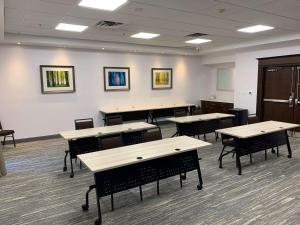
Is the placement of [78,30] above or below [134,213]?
above

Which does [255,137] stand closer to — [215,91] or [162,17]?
[162,17]

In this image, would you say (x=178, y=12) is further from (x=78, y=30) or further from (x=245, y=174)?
(x=245, y=174)

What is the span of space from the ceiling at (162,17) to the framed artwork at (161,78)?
249 centimetres

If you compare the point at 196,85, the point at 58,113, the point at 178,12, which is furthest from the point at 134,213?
the point at 196,85

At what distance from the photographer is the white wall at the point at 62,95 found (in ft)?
20.1

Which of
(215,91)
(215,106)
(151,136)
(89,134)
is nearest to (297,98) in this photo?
(215,106)

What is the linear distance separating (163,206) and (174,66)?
6.54 meters

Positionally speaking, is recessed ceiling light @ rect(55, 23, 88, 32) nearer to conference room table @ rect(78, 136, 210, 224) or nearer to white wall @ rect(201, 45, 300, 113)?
conference room table @ rect(78, 136, 210, 224)

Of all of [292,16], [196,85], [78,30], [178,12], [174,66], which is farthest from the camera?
[196,85]

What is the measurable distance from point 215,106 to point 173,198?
6452 mm

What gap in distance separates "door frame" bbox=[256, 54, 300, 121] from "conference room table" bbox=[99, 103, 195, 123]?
236cm

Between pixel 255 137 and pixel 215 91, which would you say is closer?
pixel 255 137

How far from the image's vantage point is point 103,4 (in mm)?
3584

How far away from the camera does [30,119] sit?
21.1 ft
